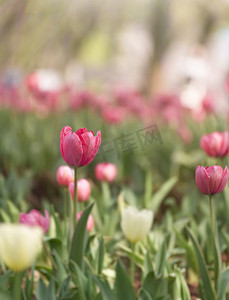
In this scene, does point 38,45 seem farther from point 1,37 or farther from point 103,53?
point 103,53

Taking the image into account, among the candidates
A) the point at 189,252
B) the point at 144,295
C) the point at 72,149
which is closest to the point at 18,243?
the point at 72,149

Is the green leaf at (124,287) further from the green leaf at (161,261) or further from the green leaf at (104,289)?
the green leaf at (161,261)

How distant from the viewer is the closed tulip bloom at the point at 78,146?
3.16ft

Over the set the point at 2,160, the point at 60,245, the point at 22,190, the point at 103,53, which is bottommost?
the point at 60,245

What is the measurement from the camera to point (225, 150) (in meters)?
1.40

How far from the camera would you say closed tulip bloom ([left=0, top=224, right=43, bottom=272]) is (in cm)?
70

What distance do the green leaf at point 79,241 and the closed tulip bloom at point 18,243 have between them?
12.1 inches

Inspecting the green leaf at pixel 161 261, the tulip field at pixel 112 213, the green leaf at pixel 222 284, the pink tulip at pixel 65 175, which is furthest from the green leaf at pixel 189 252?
the pink tulip at pixel 65 175

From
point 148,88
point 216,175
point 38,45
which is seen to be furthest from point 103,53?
point 216,175

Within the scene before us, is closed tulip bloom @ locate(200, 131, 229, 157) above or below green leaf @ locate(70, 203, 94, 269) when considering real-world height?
above

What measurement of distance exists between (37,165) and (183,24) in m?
13.5

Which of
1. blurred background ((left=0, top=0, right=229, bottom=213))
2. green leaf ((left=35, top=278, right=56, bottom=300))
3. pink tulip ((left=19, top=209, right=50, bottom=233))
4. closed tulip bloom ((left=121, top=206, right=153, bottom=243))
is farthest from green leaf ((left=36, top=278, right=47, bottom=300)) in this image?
blurred background ((left=0, top=0, right=229, bottom=213))

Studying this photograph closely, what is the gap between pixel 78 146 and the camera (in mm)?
965

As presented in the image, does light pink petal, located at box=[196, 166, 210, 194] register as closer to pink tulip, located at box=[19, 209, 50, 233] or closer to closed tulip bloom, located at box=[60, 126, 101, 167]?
closed tulip bloom, located at box=[60, 126, 101, 167]
